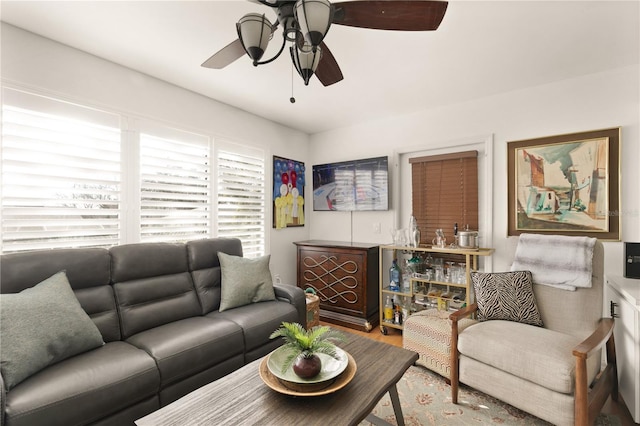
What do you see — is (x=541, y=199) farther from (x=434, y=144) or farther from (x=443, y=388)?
(x=443, y=388)

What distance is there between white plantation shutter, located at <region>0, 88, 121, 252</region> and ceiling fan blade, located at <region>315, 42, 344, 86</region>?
1.83 m

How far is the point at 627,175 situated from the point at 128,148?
4.22 meters

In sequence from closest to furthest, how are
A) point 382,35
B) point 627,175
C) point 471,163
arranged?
point 382,35 < point 627,175 < point 471,163

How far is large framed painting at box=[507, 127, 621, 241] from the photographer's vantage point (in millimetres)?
2533

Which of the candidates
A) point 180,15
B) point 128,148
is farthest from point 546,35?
point 128,148

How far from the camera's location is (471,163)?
3229 millimetres

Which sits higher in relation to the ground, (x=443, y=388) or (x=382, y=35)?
(x=382, y=35)

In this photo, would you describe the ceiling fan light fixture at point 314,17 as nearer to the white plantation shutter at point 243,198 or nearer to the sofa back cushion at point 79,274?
the sofa back cushion at point 79,274

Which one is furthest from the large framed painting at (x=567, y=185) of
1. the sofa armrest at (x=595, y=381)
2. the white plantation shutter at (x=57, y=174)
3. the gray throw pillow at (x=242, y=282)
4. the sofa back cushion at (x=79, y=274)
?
the white plantation shutter at (x=57, y=174)

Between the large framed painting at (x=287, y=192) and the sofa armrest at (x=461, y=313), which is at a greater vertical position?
the large framed painting at (x=287, y=192)

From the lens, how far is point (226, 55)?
1.74 metres

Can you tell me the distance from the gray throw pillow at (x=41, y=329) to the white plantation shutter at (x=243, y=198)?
1606 millimetres

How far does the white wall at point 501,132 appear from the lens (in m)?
2.48

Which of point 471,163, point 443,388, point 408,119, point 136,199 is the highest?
point 408,119
